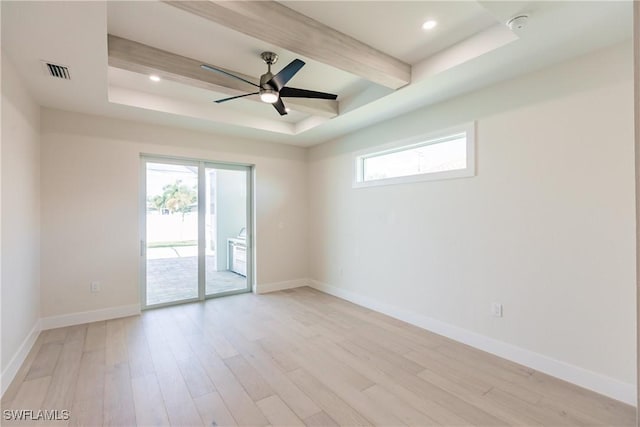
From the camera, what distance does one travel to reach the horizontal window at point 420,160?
128 inches

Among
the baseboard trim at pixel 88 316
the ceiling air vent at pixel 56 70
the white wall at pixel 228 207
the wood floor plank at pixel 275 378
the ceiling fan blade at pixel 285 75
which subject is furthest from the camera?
the white wall at pixel 228 207

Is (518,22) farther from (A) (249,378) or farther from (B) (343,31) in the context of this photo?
(A) (249,378)

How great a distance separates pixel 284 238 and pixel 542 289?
3.89 meters

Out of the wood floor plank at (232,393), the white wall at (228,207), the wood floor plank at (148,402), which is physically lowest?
the wood floor plank at (232,393)

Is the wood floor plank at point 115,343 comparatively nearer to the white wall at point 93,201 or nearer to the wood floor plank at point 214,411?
the white wall at point 93,201

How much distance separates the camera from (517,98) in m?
2.79

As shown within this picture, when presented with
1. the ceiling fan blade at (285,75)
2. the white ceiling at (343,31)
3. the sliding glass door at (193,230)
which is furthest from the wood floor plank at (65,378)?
the ceiling fan blade at (285,75)

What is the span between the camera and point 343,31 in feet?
7.99

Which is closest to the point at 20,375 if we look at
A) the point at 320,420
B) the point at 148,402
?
the point at 148,402

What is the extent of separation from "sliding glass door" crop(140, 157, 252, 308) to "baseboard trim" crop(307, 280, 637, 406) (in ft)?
8.70

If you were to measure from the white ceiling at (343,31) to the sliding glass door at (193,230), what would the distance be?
116 cm

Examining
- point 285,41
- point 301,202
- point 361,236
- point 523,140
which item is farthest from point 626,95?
point 301,202

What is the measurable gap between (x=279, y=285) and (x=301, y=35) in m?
4.16

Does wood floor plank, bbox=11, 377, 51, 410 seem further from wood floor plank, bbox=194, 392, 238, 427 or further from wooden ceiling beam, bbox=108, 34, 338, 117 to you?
wooden ceiling beam, bbox=108, 34, 338, 117
